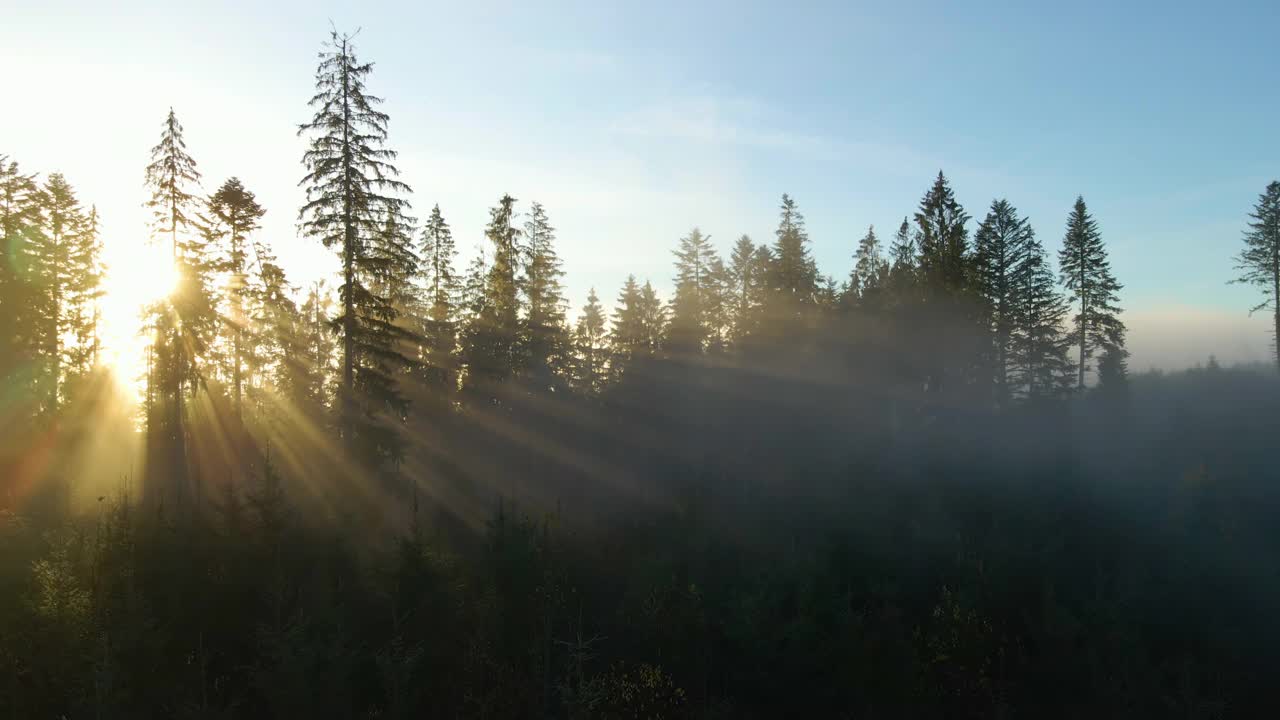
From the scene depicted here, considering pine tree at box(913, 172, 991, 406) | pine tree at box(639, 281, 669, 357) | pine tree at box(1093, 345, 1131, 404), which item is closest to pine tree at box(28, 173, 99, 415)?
pine tree at box(639, 281, 669, 357)

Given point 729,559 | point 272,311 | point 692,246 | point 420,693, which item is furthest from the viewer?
point 692,246

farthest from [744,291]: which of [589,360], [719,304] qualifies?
[589,360]

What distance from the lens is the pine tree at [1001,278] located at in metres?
45.1

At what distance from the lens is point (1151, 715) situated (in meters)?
22.6

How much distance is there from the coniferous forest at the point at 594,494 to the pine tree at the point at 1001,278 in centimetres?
35

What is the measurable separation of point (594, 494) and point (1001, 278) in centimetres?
3019

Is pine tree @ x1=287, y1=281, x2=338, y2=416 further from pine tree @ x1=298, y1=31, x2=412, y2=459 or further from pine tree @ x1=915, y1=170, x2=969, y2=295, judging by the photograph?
pine tree @ x1=915, y1=170, x2=969, y2=295

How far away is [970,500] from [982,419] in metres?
11.5

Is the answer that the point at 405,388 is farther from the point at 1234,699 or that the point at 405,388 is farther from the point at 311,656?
the point at 1234,699

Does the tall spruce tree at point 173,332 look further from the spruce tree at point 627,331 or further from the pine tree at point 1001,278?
the pine tree at point 1001,278

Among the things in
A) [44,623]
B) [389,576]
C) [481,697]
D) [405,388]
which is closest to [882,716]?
[481,697]

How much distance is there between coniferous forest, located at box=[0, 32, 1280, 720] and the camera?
19266mm

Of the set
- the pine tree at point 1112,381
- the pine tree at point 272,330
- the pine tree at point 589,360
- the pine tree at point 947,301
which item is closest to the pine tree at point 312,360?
the pine tree at point 272,330

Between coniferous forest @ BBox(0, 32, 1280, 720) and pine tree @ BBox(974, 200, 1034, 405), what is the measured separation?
1.16 ft
